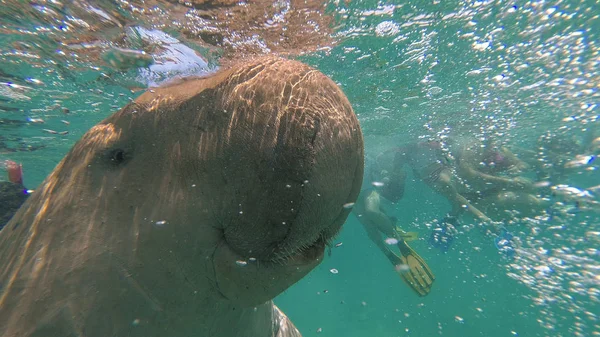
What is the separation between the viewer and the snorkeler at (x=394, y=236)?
11297mm

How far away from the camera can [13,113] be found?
436 inches

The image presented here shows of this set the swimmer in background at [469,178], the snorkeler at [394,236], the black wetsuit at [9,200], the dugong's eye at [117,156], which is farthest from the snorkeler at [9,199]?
the swimmer in background at [469,178]

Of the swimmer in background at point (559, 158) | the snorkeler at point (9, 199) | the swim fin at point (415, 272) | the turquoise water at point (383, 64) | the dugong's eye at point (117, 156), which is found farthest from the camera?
the swimmer in background at point (559, 158)

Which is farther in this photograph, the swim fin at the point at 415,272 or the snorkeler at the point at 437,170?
the snorkeler at the point at 437,170

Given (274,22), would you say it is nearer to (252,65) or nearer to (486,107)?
(252,65)

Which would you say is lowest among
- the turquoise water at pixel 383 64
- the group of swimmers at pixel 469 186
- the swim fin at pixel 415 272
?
the swim fin at pixel 415 272

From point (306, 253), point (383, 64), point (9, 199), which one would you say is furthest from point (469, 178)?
point (9, 199)

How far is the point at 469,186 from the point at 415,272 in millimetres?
7852

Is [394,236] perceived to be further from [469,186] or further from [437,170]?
[437,170]

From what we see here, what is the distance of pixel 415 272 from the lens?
11.4 metres

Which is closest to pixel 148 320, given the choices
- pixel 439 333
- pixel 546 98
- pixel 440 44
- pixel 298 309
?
pixel 440 44

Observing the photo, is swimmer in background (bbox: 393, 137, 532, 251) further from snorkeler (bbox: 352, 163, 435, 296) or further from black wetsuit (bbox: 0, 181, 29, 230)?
black wetsuit (bbox: 0, 181, 29, 230)

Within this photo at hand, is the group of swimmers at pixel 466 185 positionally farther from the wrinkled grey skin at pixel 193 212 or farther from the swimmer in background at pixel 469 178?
the wrinkled grey skin at pixel 193 212

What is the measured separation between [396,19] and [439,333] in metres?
33.8
